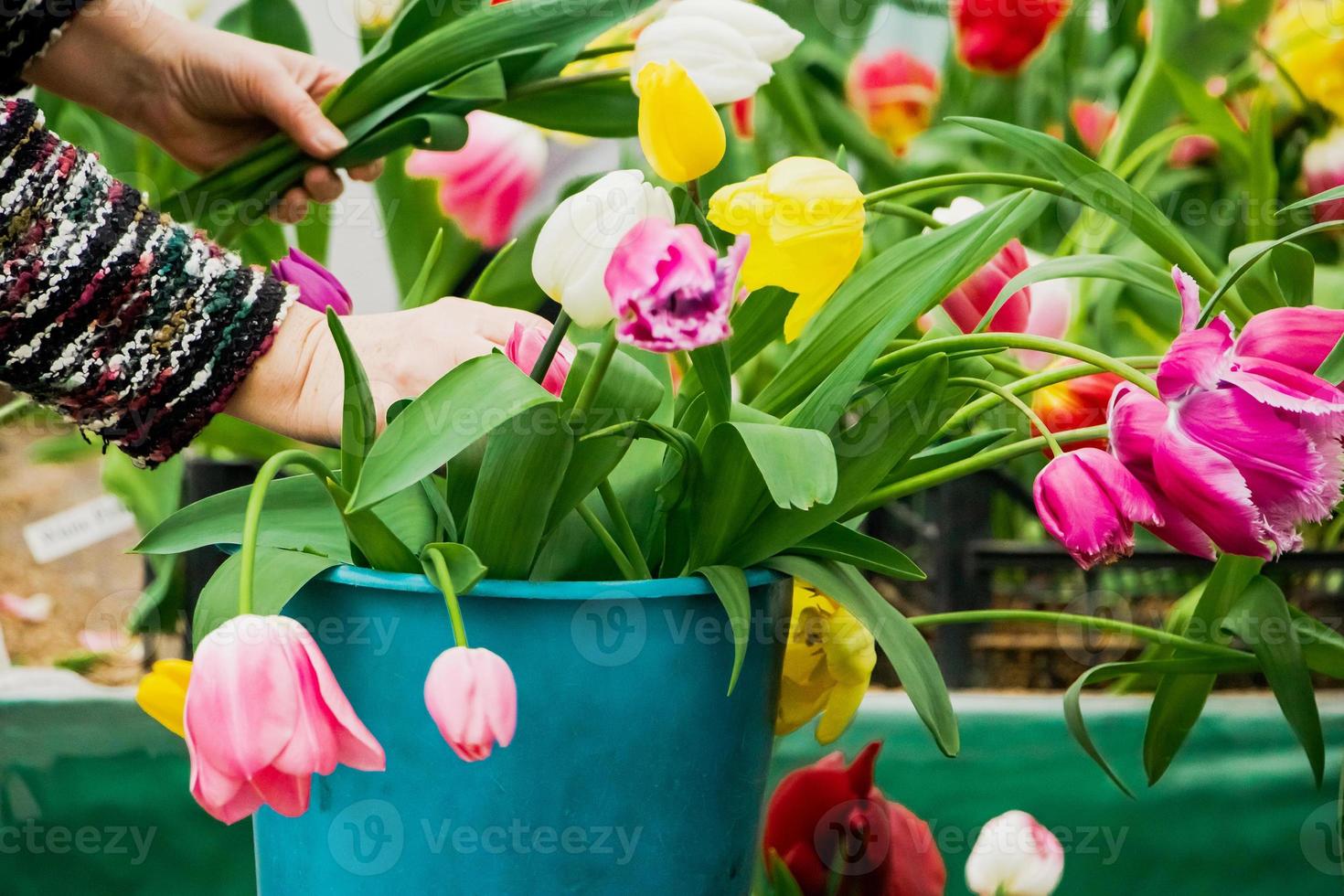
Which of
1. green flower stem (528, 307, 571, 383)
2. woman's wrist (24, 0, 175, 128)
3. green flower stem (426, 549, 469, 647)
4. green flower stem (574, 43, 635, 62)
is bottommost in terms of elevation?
green flower stem (426, 549, 469, 647)

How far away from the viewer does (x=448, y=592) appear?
1.12 feet

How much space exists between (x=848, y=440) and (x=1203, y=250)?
1.60 feet

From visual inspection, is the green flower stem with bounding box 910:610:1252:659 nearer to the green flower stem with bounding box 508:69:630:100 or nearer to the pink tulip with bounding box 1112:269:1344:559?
the pink tulip with bounding box 1112:269:1344:559

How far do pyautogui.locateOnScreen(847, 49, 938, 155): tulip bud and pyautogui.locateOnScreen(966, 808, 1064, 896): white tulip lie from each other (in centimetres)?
73

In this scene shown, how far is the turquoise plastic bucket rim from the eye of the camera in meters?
0.37

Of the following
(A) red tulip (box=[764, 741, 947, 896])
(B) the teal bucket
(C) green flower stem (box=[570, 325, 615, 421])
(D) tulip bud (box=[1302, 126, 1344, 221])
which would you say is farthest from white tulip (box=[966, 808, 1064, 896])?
(D) tulip bud (box=[1302, 126, 1344, 221])

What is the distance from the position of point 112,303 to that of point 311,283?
3.0 inches

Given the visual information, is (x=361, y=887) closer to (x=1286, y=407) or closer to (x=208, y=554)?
(x=1286, y=407)

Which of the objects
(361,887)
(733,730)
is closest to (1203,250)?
(733,730)

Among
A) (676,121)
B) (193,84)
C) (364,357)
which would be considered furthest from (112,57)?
(676,121)

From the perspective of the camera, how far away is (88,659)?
37.0 inches

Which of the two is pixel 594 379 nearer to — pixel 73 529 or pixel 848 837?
pixel 848 837

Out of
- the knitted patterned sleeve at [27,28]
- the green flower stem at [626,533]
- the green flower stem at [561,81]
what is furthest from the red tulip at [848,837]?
the knitted patterned sleeve at [27,28]

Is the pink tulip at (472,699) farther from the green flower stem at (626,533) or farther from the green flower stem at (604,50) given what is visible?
the green flower stem at (604,50)
